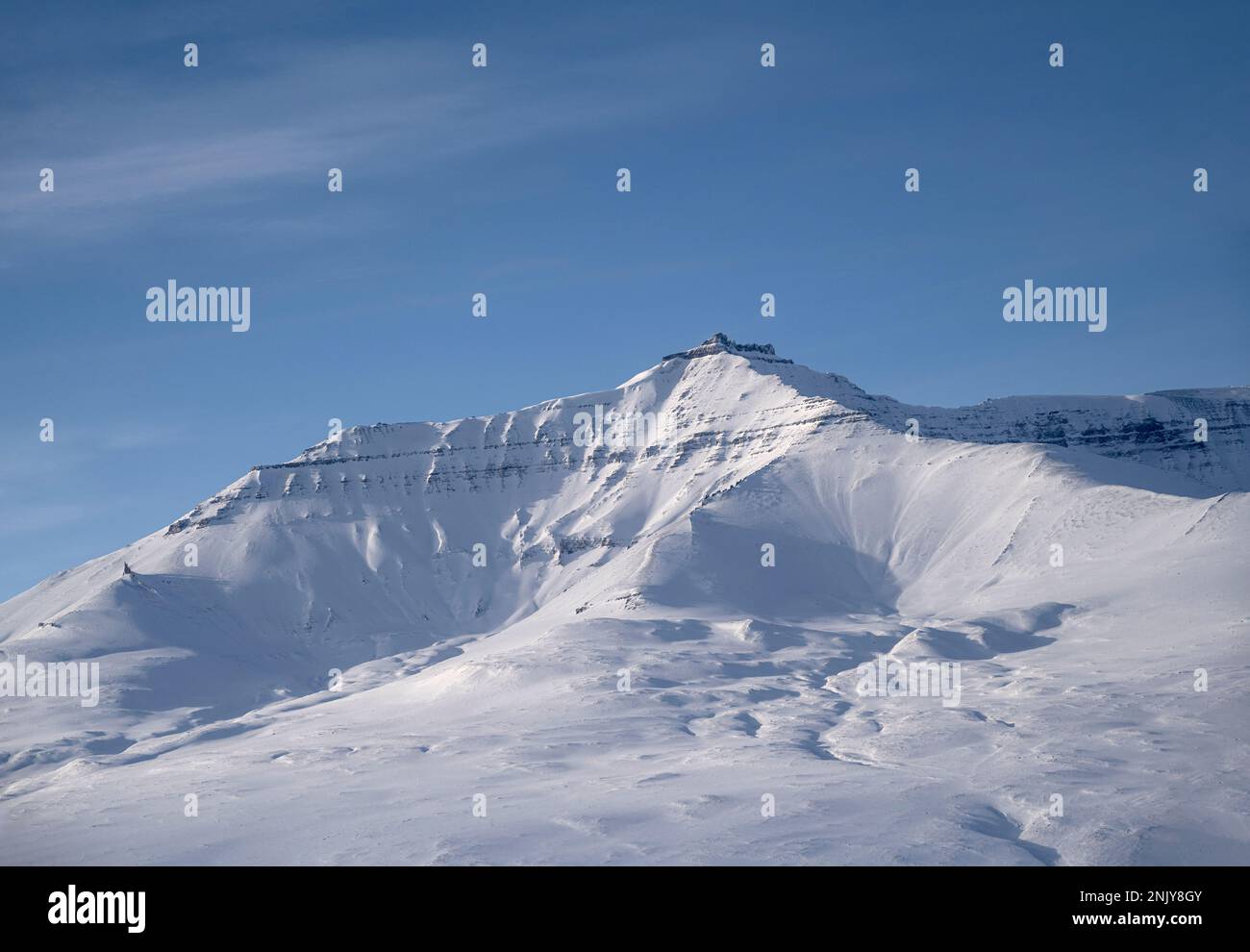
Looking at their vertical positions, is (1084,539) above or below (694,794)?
above

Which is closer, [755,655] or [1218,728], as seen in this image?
[1218,728]

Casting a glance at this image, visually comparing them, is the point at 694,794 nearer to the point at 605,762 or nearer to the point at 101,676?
the point at 605,762

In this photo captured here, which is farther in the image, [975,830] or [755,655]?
[755,655]

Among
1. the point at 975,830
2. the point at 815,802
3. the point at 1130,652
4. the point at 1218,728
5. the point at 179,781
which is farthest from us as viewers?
the point at 1130,652

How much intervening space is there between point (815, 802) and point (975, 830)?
11241 millimetres

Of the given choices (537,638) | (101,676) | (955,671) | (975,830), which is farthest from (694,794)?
(101,676)

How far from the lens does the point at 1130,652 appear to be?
13950cm

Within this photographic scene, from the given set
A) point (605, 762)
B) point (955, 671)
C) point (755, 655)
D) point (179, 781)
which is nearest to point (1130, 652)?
point (955, 671)

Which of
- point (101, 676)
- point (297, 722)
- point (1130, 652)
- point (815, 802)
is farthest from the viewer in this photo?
point (101, 676)

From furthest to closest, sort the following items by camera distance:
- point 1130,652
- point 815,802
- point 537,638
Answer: point 537,638 → point 1130,652 → point 815,802

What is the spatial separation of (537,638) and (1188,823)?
111m
